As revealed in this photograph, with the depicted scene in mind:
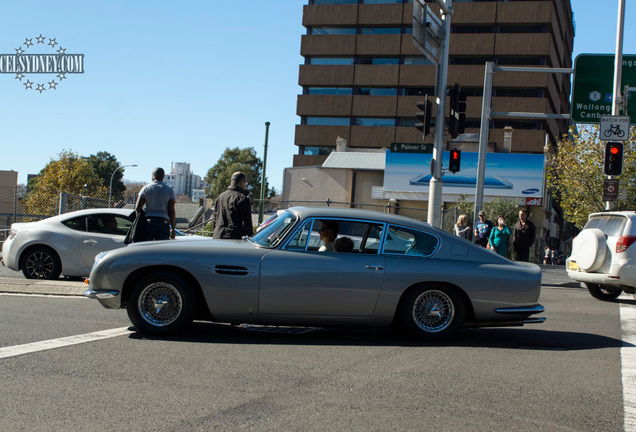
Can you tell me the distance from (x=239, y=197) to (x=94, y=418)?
17.1ft

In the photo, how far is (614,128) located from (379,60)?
51.9 meters

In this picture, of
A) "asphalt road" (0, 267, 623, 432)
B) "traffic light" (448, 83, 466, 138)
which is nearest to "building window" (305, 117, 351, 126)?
"traffic light" (448, 83, 466, 138)

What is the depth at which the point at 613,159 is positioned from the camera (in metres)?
17.2

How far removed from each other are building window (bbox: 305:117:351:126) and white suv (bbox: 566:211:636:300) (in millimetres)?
57113

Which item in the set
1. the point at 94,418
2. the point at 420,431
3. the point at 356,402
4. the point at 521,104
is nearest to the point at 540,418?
the point at 420,431

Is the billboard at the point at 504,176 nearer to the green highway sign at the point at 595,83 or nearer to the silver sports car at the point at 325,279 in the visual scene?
the green highway sign at the point at 595,83

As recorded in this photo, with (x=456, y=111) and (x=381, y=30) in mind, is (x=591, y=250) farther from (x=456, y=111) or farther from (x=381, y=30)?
(x=381, y=30)

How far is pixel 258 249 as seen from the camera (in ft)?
22.2

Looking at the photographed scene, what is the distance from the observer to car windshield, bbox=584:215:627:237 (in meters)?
11.7

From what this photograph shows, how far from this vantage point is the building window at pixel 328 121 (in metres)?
68.6

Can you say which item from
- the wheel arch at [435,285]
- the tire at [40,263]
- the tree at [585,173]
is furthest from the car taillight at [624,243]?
the tree at [585,173]

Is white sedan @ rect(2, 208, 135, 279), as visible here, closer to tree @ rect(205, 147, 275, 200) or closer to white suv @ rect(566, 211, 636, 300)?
white suv @ rect(566, 211, 636, 300)

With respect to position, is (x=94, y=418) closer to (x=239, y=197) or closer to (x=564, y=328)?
(x=239, y=197)

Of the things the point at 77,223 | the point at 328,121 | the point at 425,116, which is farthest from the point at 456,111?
the point at 328,121
